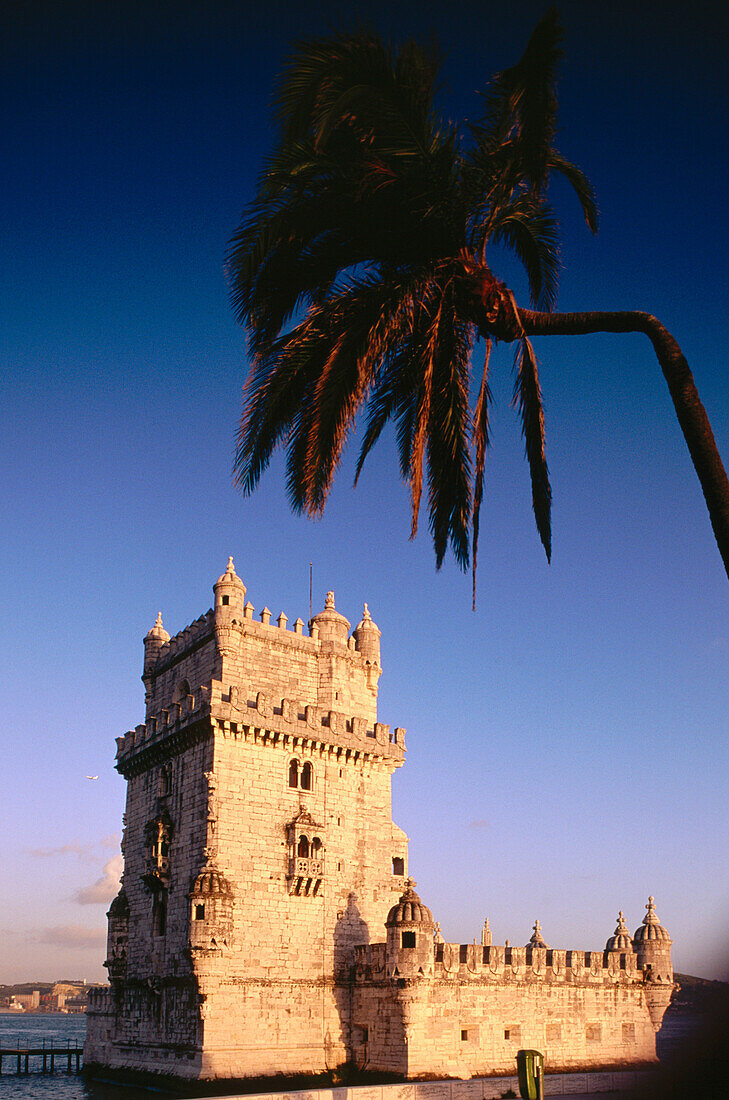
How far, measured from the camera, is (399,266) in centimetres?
1398

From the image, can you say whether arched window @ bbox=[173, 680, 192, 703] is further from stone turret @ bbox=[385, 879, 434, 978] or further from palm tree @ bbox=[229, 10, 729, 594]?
palm tree @ bbox=[229, 10, 729, 594]

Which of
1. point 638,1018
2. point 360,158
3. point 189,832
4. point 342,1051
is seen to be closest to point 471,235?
point 360,158

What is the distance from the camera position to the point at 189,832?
3759cm

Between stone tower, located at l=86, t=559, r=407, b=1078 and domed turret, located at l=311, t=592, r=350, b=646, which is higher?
domed turret, located at l=311, t=592, r=350, b=646

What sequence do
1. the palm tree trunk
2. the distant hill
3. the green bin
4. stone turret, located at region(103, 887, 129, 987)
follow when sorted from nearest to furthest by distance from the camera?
the distant hill → the palm tree trunk → the green bin → stone turret, located at region(103, 887, 129, 987)

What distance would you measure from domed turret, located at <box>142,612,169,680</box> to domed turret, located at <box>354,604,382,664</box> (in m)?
9.68

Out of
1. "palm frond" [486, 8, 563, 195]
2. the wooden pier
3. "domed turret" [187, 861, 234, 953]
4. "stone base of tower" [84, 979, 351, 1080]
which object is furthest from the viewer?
the wooden pier

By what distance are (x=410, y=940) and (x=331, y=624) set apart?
1403 centimetres

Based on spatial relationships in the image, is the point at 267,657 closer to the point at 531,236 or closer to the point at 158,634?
the point at 158,634

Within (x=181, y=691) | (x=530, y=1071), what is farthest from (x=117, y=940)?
(x=530, y=1071)

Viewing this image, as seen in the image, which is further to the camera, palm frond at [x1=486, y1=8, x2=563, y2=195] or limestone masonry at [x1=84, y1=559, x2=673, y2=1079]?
limestone masonry at [x1=84, y1=559, x2=673, y2=1079]

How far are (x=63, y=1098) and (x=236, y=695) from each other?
1873 cm

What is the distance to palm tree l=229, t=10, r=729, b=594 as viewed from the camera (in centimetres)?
1275

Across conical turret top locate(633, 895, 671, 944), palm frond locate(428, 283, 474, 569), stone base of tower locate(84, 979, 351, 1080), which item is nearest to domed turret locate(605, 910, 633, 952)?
conical turret top locate(633, 895, 671, 944)
